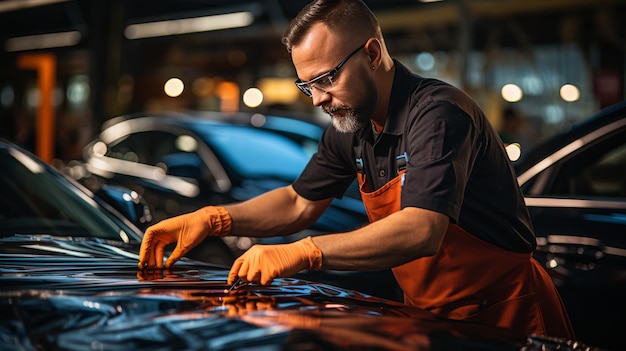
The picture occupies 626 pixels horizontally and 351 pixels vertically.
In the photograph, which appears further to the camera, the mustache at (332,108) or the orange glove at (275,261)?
the mustache at (332,108)

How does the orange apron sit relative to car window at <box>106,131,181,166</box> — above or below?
below

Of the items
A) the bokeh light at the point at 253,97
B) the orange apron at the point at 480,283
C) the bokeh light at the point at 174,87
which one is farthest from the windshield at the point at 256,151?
the bokeh light at the point at 174,87

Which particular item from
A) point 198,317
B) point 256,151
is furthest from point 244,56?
point 198,317

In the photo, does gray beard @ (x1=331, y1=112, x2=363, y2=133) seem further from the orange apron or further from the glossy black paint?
the glossy black paint

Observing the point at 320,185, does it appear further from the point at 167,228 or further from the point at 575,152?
the point at 575,152

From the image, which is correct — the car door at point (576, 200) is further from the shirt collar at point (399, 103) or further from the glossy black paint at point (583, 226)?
the shirt collar at point (399, 103)

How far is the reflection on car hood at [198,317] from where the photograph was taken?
2100 millimetres

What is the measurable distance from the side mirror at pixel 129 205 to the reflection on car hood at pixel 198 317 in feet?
4.15

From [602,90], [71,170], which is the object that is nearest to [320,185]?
[71,170]

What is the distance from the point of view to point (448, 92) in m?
2.90

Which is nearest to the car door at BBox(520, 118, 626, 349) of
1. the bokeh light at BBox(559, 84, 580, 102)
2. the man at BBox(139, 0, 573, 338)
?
the man at BBox(139, 0, 573, 338)

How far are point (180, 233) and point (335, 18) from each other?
90 cm

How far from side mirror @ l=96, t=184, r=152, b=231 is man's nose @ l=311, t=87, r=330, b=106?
139cm

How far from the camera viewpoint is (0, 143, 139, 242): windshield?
3650 millimetres
